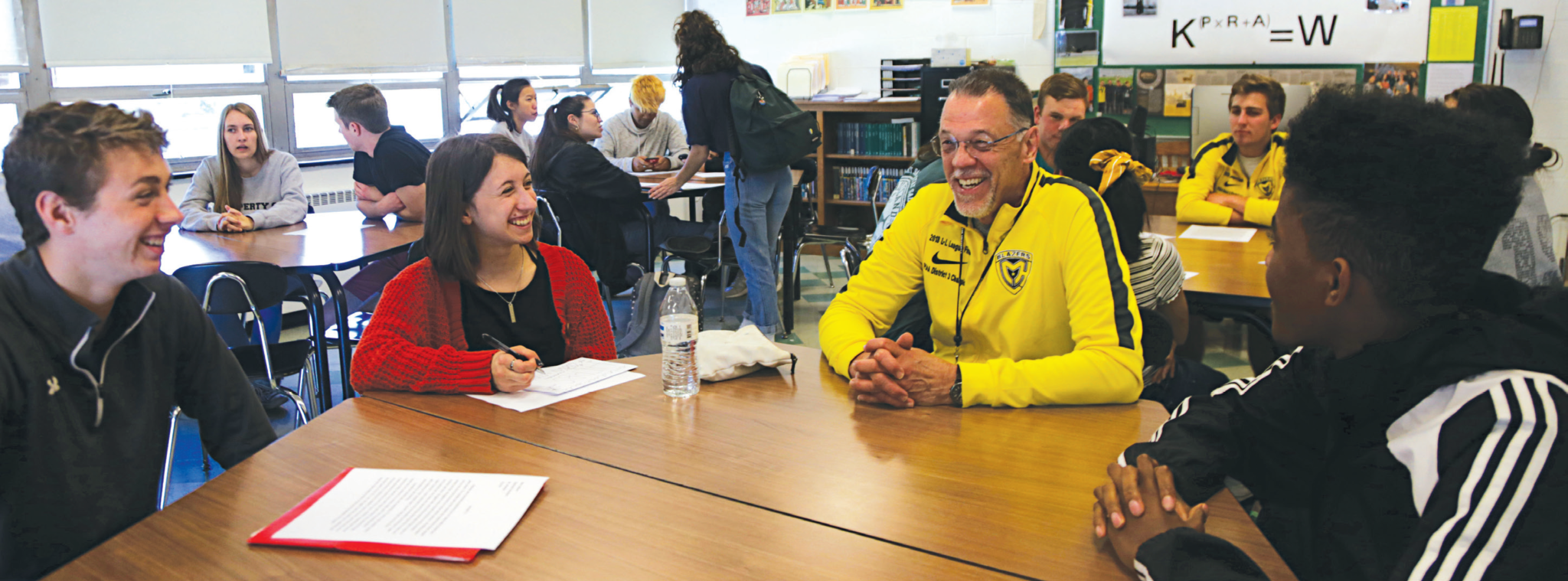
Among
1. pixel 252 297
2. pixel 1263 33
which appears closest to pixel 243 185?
pixel 252 297

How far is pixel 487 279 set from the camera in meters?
2.10

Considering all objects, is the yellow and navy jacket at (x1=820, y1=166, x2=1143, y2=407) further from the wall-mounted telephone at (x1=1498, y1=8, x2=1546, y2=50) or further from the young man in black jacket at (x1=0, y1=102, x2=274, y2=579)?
the wall-mounted telephone at (x1=1498, y1=8, x2=1546, y2=50)

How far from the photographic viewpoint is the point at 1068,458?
1420mm

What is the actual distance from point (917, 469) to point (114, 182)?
126 cm

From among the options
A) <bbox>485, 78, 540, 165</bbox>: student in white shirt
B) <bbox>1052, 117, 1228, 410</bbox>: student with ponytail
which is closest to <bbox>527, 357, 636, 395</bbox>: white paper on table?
<bbox>1052, 117, 1228, 410</bbox>: student with ponytail

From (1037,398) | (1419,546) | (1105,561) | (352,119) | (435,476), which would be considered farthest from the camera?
(352,119)

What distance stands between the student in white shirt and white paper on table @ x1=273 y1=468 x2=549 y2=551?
4.28 m

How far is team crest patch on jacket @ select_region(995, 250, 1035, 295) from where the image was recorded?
6.18 feet

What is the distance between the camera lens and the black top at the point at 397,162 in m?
3.87

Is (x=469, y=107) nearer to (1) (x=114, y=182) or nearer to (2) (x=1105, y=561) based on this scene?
(1) (x=114, y=182)

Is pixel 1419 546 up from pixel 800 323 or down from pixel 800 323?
up

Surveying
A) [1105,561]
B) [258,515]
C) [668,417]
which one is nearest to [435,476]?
[258,515]

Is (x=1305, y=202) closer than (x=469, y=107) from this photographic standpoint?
Yes

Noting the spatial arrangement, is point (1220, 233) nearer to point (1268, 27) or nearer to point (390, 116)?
point (1268, 27)
